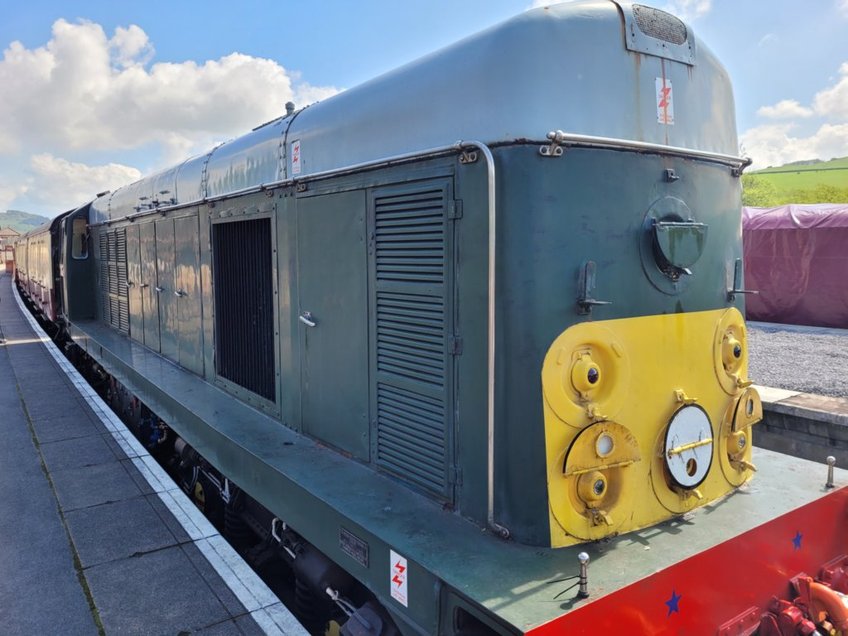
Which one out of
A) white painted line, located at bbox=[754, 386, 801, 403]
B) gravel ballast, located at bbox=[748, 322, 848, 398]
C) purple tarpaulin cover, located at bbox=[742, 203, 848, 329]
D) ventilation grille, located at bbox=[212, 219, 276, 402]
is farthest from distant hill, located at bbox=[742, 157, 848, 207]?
ventilation grille, located at bbox=[212, 219, 276, 402]

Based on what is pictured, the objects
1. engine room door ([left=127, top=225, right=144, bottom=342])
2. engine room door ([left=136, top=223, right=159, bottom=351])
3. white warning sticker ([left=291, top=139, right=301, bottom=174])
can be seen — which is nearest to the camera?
white warning sticker ([left=291, top=139, right=301, bottom=174])

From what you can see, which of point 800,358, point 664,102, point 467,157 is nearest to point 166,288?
point 467,157

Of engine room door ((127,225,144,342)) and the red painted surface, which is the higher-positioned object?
engine room door ((127,225,144,342))

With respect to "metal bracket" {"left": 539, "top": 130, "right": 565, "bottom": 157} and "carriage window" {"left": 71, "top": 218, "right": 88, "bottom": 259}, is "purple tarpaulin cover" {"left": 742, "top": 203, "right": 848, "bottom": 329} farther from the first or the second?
"carriage window" {"left": 71, "top": 218, "right": 88, "bottom": 259}

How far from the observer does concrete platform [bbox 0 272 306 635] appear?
320cm

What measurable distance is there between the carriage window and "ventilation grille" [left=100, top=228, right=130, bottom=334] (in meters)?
0.72

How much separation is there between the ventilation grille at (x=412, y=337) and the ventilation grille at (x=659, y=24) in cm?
107

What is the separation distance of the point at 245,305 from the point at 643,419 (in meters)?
3.08

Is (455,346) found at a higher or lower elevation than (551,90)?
lower

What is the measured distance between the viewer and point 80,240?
32.2 ft

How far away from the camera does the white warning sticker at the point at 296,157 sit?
363 cm

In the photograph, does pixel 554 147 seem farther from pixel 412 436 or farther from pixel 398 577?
pixel 398 577

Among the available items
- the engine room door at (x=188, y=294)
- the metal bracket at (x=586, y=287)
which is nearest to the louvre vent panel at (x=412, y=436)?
the metal bracket at (x=586, y=287)

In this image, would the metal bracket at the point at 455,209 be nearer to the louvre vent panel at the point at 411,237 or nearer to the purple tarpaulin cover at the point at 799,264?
the louvre vent panel at the point at 411,237
